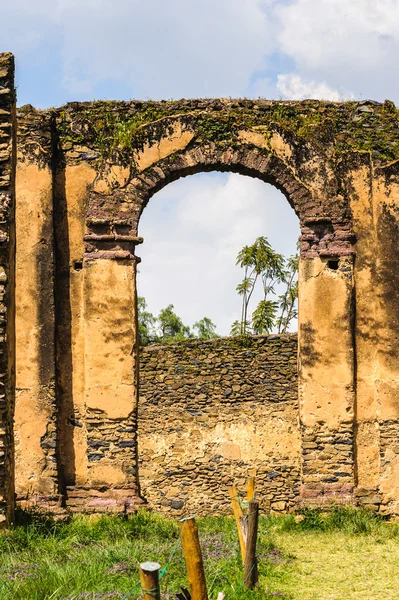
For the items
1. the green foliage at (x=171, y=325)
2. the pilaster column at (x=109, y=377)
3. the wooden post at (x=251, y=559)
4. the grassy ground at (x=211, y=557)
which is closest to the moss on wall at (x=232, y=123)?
the pilaster column at (x=109, y=377)

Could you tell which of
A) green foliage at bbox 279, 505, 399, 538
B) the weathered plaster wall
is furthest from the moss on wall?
green foliage at bbox 279, 505, 399, 538

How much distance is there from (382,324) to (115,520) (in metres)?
4.11

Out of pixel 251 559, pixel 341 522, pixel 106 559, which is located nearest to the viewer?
pixel 251 559

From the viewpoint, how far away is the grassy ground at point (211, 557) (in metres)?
5.76

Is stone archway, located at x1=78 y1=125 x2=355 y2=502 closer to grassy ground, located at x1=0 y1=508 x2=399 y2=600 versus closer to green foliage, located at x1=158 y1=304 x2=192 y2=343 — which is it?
grassy ground, located at x1=0 y1=508 x2=399 y2=600

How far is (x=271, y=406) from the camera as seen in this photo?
13.1 meters

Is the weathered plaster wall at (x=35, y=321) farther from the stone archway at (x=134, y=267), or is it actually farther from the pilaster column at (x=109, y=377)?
the pilaster column at (x=109, y=377)

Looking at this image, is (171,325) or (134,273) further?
(171,325)

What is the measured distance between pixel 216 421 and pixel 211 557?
6512 mm

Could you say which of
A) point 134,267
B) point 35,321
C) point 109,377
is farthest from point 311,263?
point 35,321

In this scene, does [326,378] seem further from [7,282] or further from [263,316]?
[263,316]

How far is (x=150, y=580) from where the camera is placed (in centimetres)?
372

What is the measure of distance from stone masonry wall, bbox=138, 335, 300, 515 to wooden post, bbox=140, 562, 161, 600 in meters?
9.20

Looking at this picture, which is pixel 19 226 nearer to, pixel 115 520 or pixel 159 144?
pixel 159 144
